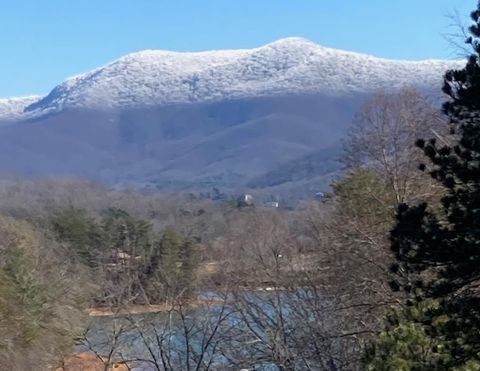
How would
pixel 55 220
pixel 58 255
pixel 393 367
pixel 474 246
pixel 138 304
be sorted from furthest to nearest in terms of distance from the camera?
pixel 55 220
pixel 58 255
pixel 138 304
pixel 393 367
pixel 474 246

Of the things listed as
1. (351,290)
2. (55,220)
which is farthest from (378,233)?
(55,220)

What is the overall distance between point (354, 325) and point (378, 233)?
1642mm

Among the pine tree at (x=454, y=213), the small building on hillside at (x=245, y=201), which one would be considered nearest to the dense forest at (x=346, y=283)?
the pine tree at (x=454, y=213)

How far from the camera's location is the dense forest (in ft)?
26.7

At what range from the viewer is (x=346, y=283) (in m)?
16.2

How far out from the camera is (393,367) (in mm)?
9203

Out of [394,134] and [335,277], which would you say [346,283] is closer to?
[335,277]

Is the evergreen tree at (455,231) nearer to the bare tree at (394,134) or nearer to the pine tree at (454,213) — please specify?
the pine tree at (454,213)

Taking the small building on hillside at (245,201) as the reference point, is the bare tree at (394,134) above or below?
above

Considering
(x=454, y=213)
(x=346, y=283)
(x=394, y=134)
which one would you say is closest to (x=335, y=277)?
(x=346, y=283)

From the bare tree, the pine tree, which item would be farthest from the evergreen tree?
the bare tree

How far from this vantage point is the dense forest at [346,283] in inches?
321

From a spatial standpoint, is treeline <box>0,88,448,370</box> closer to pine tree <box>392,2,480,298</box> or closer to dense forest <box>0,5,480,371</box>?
dense forest <box>0,5,480,371</box>

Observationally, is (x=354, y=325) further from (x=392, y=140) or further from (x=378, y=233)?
(x=392, y=140)
